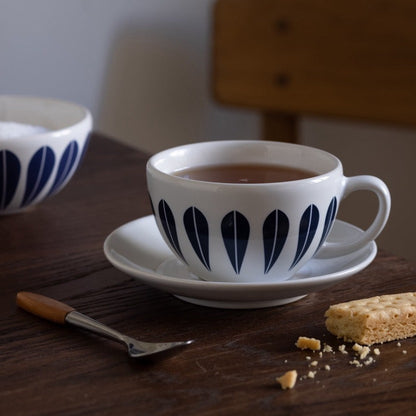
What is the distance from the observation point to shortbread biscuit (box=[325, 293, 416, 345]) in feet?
1.87

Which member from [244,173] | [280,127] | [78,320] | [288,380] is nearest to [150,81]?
[280,127]

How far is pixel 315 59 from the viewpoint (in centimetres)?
205

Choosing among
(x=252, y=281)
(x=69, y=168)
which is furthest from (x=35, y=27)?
(x=252, y=281)

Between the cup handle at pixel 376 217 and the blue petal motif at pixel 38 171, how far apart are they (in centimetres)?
33

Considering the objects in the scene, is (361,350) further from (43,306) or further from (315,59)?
(315,59)

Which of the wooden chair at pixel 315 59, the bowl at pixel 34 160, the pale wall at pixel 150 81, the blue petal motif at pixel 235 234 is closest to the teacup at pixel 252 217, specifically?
the blue petal motif at pixel 235 234

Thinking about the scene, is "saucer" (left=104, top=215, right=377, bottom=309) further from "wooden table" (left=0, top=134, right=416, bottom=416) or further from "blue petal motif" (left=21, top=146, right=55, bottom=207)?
"blue petal motif" (left=21, top=146, right=55, bottom=207)

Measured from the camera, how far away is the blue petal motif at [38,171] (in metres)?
0.86

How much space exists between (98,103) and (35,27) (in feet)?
Result: 0.92

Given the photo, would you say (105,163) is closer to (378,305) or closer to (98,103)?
(378,305)

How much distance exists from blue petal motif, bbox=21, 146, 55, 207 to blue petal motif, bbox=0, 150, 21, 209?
14 mm

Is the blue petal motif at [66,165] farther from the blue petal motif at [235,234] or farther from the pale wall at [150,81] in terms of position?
the pale wall at [150,81]

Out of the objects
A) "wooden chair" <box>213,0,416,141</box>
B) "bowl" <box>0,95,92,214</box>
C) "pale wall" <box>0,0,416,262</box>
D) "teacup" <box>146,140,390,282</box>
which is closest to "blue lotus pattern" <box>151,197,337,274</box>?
"teacup" <box>146,140,390,282</box>

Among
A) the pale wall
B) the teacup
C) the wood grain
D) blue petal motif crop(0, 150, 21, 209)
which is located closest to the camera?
the teacup
